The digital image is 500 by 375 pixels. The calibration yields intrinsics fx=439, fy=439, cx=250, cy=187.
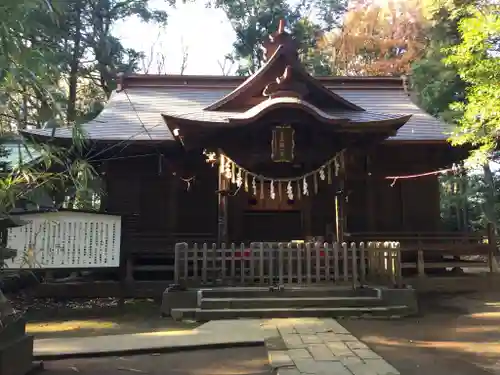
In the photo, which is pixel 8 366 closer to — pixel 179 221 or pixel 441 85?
pixel 179 221

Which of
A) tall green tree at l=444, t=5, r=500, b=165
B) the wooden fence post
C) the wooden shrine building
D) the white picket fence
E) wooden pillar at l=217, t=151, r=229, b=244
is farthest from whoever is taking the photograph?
the wooden shrine building

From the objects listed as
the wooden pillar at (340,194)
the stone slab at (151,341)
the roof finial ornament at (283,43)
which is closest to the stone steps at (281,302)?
the stone slab at (151,341)

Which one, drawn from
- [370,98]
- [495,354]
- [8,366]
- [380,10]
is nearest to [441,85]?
[380,10]

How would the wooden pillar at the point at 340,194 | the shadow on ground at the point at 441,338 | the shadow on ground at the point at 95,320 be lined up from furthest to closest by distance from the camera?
the wooden pillar at the point at 340,194, the shadow on ground at the point at 95,320, the shadow on ground at the point at 441,338

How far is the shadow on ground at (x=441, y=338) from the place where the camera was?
4969 mm

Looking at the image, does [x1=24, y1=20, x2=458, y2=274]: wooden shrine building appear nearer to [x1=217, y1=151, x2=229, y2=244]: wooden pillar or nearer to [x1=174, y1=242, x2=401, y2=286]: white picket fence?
[x1=217, y1=151, x2=229, y2=244]: wooden pillar

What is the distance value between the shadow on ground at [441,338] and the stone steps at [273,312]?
28 cm

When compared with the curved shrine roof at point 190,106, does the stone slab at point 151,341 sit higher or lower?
lower

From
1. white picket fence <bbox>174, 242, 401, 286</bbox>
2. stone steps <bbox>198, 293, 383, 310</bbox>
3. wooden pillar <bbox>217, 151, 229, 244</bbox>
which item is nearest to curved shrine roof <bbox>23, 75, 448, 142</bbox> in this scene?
wooden pillar <bbox>217, 151, 229, 244</bbox>

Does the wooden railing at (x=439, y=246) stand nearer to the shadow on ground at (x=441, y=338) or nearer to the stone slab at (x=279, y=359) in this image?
the shadow on ground at (x=441, y=338)

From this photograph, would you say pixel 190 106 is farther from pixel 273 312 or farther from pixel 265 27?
pixel 265 27

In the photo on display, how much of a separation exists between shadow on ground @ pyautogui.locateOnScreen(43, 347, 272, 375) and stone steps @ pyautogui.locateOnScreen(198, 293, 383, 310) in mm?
2272

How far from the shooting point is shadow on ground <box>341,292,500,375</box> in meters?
4.97

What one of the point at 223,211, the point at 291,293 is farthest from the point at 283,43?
the point at 291,293
